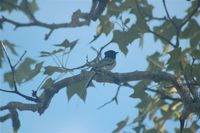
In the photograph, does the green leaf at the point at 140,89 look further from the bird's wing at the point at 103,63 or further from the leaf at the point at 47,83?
the leaf at the point at 47,83

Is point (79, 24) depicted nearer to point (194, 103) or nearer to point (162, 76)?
point (162, 76)

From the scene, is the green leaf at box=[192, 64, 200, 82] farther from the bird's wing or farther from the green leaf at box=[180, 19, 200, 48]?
the bird's wing

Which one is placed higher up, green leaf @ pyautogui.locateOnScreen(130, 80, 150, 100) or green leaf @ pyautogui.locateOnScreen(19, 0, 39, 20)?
green leaf @ pyautogui.locateOnScreen(19, 0, 39, 20)

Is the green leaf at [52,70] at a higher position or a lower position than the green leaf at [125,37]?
lower

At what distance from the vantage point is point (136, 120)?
9.71ft

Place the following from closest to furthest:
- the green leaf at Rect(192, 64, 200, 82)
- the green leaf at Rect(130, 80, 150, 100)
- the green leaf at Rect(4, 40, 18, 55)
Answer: the green leaf at Rect(192, 64, 200, 82) < the green leaf at Rect(130, 80, 150, 100) < the green leaf at Rect(4, 40, 18, 55)

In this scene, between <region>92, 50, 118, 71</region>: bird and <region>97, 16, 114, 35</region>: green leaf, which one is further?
<region>97, 16, 114, 35</region>: green leaf

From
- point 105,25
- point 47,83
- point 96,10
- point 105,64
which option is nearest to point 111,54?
point 105,25

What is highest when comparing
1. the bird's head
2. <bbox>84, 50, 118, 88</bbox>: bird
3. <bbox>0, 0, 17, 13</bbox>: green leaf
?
<bbox>0, 0, 17, 13</bbox>: green leaf

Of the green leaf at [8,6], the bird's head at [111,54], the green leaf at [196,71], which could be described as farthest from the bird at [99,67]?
the green leaf at [8,6]

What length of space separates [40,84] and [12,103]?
0.21m

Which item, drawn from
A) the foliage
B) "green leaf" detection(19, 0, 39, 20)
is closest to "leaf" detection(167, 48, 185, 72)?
the foliage

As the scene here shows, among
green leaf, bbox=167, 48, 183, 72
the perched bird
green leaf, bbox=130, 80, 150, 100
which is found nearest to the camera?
green leaf, bbox=167, 48, 183, 72

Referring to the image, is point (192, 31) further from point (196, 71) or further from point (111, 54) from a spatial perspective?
point (111, 54)
